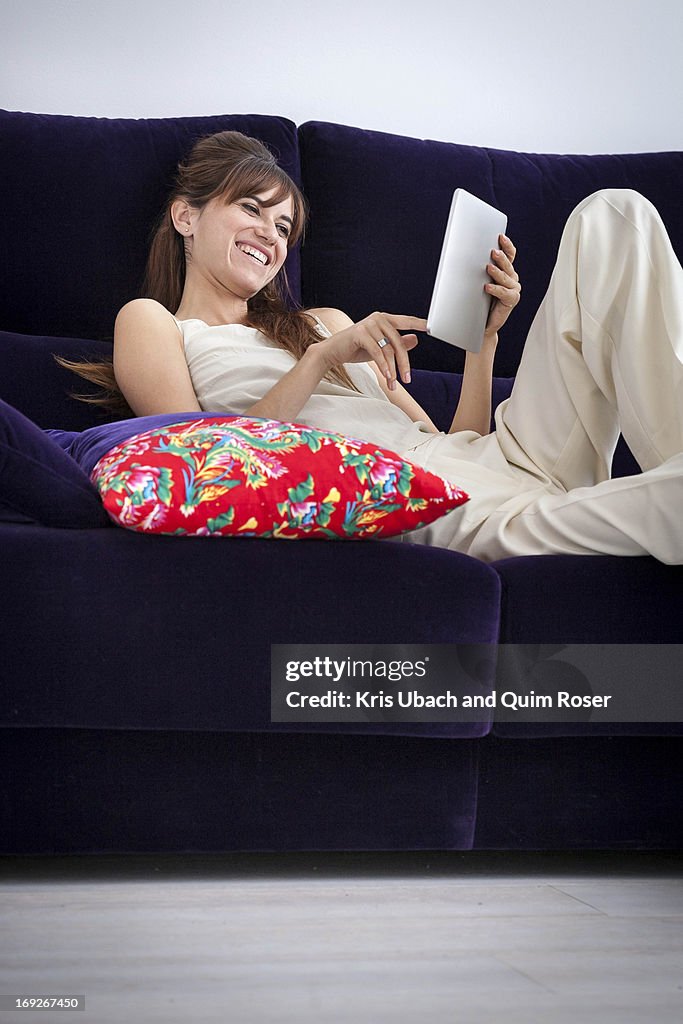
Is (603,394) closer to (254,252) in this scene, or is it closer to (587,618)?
(587,618)

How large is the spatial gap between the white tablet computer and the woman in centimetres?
3

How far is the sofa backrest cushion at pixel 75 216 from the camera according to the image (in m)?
1.77

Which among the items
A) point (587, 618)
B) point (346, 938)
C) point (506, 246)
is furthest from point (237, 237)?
point (346, 938)

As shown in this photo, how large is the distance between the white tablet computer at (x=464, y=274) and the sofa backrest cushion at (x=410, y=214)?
0.39m

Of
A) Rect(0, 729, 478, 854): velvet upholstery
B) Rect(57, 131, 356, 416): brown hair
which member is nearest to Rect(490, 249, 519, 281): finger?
Rect(57, 131, 356, 416): brown hair

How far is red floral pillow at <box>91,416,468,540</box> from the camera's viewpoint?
3.51 feet

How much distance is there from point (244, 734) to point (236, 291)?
0.99 meters

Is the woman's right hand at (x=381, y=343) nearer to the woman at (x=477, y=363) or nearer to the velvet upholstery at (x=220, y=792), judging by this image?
the woman at (x=477, y=363)

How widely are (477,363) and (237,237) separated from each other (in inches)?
19.4

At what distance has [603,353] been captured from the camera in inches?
54.5

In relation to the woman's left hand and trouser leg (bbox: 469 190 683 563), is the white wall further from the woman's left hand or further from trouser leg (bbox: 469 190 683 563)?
trouser leg (bbox: 469 190 683 563)

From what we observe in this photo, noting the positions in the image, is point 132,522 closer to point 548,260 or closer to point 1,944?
point 1,944

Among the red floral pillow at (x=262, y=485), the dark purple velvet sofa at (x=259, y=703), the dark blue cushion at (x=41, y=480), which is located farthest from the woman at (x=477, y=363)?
the dark blue cushion at (x=41, y=480)

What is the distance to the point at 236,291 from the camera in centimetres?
188
